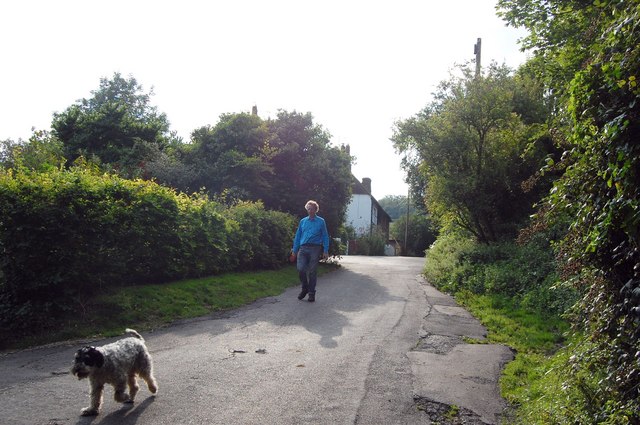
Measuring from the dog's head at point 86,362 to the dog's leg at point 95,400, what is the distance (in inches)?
5.6

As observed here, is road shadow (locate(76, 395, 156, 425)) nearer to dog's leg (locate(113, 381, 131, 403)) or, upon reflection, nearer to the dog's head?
dog's leg (locate(113, 381, 131, 403))

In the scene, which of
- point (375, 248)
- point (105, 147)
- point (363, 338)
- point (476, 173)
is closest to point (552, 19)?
point (476, 173)

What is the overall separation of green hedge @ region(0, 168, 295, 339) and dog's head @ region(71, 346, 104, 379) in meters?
3.59

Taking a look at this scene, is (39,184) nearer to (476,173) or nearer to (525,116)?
(476,173)

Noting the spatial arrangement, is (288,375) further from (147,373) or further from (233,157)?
(233,157)

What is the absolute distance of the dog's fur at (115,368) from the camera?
4.93m

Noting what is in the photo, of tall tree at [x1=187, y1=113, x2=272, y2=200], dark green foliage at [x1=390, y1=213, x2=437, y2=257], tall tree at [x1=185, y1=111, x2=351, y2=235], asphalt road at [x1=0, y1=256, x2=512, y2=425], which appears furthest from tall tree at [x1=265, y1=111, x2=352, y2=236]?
dark green foliage at [x1=390, y1=213, x2=437, y2=257]

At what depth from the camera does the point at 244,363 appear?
22.2ft

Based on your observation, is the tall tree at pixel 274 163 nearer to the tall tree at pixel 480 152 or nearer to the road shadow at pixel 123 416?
the tall tree at pixel 480 152

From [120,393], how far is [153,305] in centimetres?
486

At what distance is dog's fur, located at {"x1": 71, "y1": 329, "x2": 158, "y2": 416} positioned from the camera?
4.93m

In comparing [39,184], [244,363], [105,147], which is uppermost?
[105,147]

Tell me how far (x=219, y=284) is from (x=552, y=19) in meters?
10.9

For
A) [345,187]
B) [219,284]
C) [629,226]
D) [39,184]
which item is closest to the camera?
[629,226]
